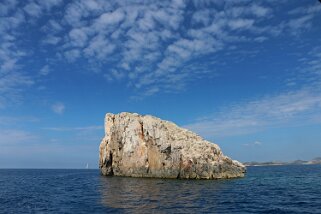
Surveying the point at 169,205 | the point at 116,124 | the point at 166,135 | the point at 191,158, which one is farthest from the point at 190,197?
the point at 116,124

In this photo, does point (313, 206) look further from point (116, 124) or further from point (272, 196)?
point (116, 124)

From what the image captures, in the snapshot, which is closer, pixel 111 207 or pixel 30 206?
pixel 111 207

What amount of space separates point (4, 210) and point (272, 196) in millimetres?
38899

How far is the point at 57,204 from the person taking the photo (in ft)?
162

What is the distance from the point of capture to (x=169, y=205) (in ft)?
147

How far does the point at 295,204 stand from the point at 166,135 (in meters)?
56.6

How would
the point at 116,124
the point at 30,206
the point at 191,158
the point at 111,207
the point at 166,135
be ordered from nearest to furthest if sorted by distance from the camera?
the point at 111,207 → the point at 30,206 → the point at 191,158 → the point at 166,135 → the point at 116,124

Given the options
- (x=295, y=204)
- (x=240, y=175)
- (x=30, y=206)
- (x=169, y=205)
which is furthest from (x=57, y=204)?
(x=240, y=175)

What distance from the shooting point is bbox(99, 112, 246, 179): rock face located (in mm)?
93188

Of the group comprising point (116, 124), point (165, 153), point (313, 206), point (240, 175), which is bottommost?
point (313, 206)

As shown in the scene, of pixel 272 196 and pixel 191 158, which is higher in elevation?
pixel 191 158

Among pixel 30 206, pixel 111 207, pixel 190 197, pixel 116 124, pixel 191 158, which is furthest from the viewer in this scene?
pixel 116 124

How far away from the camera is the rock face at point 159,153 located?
93188 mm

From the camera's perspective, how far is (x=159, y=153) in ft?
320
